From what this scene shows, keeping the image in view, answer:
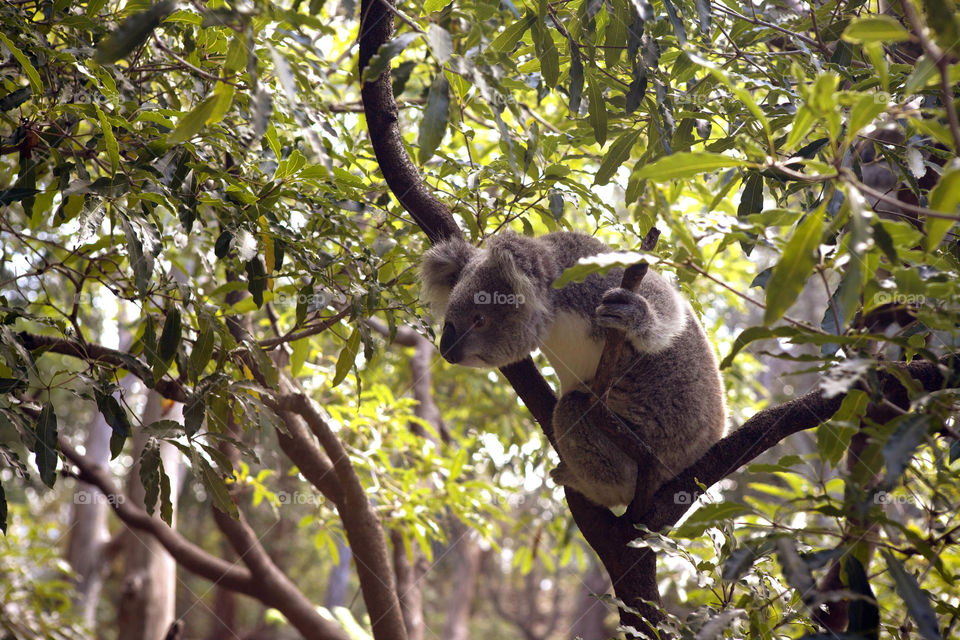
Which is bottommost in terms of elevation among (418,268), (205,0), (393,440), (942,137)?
(942,137)

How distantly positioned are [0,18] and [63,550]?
10.4 metres

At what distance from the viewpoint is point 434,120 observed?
1405 mm

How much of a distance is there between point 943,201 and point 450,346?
6.03 feet

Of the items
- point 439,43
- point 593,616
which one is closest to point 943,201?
point 439,43

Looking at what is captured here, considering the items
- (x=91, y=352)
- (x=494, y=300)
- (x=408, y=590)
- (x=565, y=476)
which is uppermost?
(x=91, y=352)

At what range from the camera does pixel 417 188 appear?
2.48 metres

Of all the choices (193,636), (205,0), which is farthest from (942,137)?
(193,636)

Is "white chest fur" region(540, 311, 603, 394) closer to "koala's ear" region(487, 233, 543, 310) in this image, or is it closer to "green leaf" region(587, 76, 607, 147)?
"koala's ear" region(487, 233, 543, 310)

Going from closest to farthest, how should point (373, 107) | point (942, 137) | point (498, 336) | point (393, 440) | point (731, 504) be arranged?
point (942, 137)
point (731, 504)
point (373, 107)
point (498, 336)
point (393, 440)

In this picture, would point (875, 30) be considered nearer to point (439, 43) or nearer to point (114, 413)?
Answer: point (439, 43)

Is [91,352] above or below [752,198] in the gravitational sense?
above

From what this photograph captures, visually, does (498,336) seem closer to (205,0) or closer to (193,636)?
(205,0)

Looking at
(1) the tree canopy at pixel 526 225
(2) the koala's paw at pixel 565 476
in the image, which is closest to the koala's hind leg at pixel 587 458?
(2) the koala's paw at pixel 565 476

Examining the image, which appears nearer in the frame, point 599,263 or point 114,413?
point 599,263
